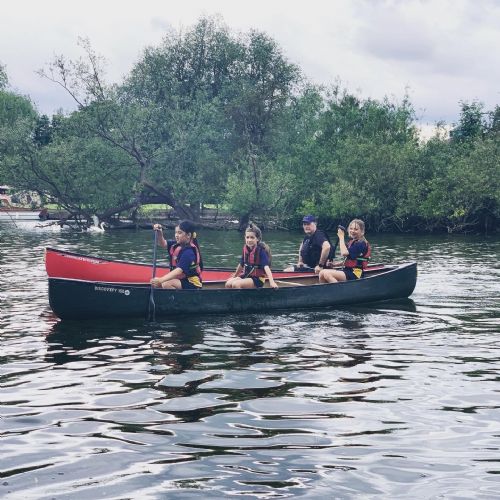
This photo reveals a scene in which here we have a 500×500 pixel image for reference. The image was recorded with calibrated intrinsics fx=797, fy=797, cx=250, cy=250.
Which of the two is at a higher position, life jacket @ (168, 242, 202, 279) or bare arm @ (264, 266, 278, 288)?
life jacket @ (168, 242, 202, 279)

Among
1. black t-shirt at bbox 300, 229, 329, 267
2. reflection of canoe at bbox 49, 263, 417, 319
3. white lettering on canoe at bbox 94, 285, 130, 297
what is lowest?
reflection of canoe at bbox 49, 263, 417, 319

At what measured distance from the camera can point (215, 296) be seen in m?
13.3

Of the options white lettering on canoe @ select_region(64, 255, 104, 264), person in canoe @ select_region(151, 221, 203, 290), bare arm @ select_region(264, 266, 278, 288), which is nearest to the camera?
person in canoe @ select_region(151, 221, 203, 290)

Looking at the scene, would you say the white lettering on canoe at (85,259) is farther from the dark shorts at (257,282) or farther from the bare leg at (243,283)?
the dark shorts at (257,282)

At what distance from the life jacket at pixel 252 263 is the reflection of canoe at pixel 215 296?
326 mm

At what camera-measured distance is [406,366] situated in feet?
30.7

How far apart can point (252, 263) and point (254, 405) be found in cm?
642

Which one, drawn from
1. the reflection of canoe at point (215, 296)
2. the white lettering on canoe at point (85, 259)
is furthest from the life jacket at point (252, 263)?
the white lettering on canoe at point (85, 259)

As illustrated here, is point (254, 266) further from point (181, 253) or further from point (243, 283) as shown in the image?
point (181, 253)

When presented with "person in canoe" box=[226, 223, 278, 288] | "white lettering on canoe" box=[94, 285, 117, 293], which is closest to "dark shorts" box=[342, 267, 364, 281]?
"person in canoe" box=[226, 223, 278, 288]

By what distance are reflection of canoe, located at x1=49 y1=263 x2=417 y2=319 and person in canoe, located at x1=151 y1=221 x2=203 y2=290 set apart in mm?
315

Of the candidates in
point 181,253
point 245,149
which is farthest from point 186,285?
point 245,149

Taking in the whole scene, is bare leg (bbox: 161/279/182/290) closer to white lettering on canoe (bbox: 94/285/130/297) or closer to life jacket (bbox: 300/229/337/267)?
white lettering on canoe (bbox: 94/285/130/297)

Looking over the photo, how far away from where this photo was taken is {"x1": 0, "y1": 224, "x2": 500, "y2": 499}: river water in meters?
5.57
